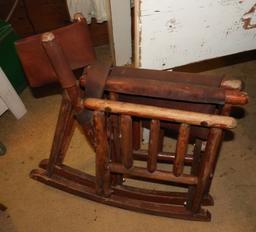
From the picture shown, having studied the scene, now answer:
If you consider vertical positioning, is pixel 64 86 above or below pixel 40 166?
above

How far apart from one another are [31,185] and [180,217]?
735 millimetres

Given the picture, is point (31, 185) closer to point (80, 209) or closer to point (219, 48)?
point (80, 209)

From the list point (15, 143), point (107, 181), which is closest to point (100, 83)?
point (107, 181)

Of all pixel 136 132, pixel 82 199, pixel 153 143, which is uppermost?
pixel 153 143

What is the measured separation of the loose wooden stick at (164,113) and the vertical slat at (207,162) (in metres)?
0.05

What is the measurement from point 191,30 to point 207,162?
0.49 metres

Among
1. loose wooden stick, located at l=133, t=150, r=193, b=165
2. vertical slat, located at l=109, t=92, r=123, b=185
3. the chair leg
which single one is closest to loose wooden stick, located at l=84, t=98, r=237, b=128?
vertical slat, located at l=109, t=92, r=123, b=185

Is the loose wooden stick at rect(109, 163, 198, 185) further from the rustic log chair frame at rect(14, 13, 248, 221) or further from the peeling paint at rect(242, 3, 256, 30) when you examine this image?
the peeling paint at rect(242, 3, 256, 30)

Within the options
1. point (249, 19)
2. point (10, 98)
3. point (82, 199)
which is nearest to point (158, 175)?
point (82, 199)

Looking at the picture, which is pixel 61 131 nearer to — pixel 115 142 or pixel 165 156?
pixel 115 142

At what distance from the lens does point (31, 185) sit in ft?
4.76

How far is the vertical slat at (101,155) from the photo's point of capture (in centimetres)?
95

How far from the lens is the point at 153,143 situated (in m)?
1.00

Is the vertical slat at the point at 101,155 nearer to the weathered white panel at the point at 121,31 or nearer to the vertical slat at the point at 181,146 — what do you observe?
the vertical slat at the point at 181,146
